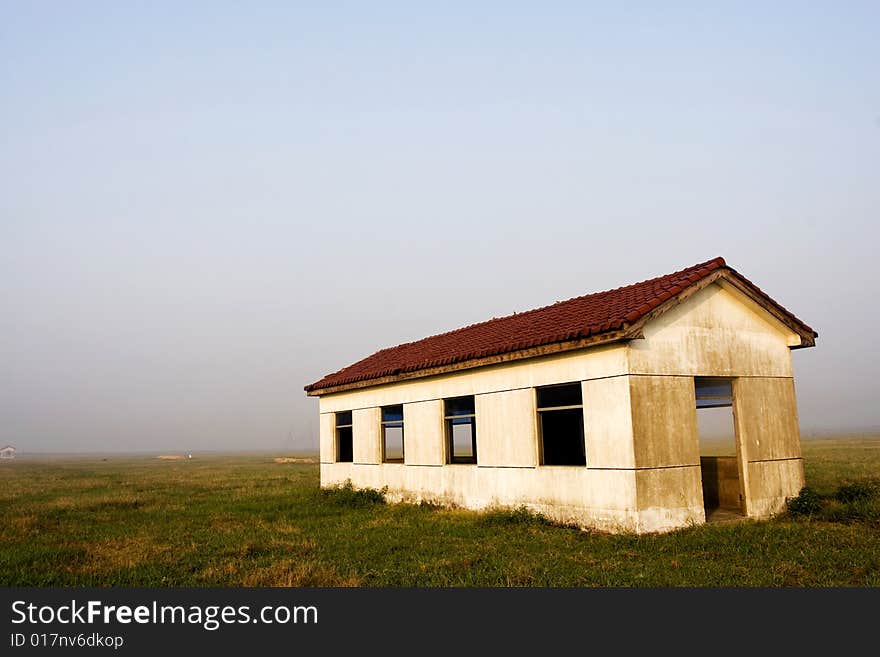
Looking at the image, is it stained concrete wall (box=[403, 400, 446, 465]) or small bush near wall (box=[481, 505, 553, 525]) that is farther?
stained concrete wall (box=[403, 400, 446, 465])

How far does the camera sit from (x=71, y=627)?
6.95 m

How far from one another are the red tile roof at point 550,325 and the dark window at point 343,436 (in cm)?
132

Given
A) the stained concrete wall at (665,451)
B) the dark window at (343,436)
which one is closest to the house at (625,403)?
the stained concrete wall at (665,451)

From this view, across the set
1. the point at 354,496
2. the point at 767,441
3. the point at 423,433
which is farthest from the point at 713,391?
the point at 354,496

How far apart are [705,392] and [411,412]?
7520mm

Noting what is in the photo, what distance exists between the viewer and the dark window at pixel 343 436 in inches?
907

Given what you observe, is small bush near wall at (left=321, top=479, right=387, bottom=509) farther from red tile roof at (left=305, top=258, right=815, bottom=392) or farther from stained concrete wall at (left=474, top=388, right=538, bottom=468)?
stained concrete wall at (left=474, top=388, right=538, bottom=468)

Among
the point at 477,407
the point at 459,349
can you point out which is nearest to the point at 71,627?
the point at 477,407

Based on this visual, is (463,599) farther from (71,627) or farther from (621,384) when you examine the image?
(621,384)

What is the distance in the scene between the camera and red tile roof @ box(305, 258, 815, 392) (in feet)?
42.9

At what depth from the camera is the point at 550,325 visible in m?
15.2

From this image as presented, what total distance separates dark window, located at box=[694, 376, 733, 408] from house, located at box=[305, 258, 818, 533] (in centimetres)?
6

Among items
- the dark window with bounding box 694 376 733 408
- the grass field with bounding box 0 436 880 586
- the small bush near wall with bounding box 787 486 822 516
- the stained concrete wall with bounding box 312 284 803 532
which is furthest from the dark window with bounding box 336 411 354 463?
the small bush near wall with bounding box 787 486 822 516

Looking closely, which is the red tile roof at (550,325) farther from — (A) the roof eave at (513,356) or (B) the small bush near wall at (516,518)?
(B) the small bush near wall at (516,518)
